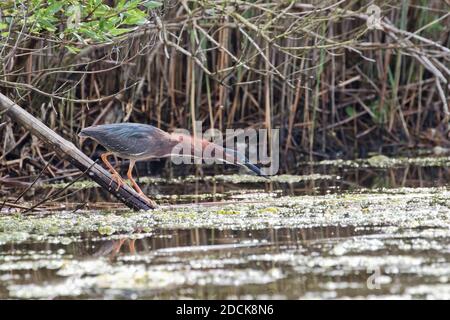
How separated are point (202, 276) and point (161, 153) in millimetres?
2871

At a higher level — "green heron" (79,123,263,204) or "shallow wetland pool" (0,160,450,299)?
"green heron" (79,123,263,204)

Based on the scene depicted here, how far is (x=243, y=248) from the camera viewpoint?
4992 millimetres

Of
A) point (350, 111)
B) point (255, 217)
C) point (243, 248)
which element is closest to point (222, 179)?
point (350, 111)

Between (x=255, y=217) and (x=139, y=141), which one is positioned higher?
Answer: (x=139, y=141)

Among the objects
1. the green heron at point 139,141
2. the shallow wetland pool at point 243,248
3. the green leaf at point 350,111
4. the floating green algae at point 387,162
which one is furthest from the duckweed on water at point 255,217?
the green leaf at point 350,111

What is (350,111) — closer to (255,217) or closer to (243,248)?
(255,217)

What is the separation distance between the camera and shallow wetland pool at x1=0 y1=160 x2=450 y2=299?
4090 mm

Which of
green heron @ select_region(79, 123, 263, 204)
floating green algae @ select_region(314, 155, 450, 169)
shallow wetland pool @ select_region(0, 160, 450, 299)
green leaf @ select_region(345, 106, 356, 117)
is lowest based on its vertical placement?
shallow wetland pool @ select_region(0, 160, 450, 299)

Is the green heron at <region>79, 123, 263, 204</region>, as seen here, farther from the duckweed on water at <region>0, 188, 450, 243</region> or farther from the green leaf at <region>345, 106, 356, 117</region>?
the green leaf at <region>345, 106, 356, 117</region>

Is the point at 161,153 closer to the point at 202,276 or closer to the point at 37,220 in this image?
the point at 37,220

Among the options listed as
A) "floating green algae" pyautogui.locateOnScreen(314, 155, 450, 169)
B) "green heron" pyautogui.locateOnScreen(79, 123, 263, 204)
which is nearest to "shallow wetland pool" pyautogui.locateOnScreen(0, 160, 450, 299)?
"green heron" pyautogui.locateOnScreen(79, 123, 263, 204)

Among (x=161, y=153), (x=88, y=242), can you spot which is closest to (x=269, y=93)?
(x=161, y=153)

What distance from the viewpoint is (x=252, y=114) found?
35.3 ft

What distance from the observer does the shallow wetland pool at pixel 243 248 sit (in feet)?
13.4
